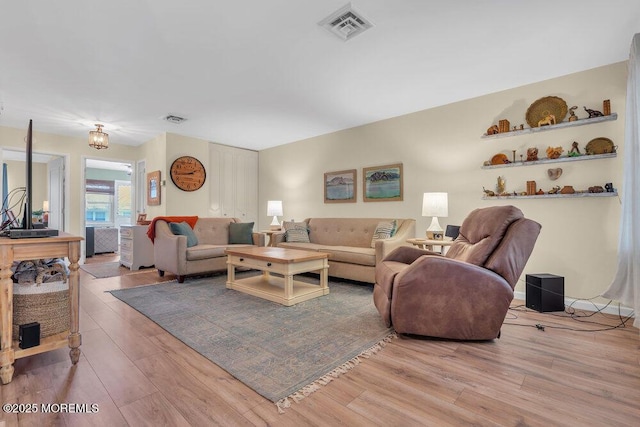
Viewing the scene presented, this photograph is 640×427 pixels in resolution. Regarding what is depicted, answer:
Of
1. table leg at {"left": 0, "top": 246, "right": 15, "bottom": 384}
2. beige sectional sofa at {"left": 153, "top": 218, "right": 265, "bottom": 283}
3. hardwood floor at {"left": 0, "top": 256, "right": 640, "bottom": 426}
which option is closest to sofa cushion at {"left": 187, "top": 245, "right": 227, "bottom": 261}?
beige sectional sofa at {"left": 153, "top": 218, "right": 265, "bottom": 283}

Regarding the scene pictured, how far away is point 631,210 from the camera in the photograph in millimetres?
2436

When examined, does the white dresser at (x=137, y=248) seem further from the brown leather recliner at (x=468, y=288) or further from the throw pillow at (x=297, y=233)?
the brown leather recliner at (x=468, y=288)

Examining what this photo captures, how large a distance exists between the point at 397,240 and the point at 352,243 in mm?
827

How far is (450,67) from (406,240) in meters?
1.99

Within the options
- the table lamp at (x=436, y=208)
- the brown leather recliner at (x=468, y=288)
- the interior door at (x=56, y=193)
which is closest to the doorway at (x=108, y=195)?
the interior door at (x=56, y=193)

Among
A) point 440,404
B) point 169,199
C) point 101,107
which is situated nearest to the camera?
point 440,404

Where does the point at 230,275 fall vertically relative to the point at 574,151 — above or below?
below

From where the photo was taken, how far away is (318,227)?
488 centimetres

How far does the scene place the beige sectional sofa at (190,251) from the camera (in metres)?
3.84

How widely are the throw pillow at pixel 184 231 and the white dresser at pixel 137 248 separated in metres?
0.99

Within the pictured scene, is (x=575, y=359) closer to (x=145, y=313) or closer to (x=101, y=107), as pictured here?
(x=145, y=313)

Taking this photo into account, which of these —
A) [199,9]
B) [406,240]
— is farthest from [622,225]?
[199,9]

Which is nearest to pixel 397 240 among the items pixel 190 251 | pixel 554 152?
pixel 554 152

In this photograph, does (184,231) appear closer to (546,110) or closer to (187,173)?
(187,173)
